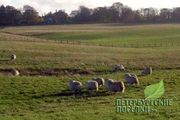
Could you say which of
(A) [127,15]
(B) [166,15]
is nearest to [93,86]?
(A) [127,15]

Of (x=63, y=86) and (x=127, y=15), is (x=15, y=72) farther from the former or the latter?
(x=127, y=15)

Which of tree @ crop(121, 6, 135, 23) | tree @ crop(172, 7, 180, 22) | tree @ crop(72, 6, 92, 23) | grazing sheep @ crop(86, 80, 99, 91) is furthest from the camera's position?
tree @ crop(172, 7, 180, 22)

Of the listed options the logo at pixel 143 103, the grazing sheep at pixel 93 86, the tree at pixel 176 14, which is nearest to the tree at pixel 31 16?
the tree at pixel 176 14

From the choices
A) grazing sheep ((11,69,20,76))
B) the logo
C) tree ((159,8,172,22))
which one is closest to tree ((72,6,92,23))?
tree ((159,8,172,22))

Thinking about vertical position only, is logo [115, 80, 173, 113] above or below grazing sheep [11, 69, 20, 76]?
above

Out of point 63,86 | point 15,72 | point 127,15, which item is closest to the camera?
point 63,86

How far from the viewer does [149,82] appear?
1230 inches

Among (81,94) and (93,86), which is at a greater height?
(93,86)

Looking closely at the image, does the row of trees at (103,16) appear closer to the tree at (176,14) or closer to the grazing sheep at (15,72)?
the tree at (176,14)

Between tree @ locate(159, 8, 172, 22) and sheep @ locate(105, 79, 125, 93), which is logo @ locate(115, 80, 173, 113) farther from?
tree @ locate(159, 8, 172, 22)

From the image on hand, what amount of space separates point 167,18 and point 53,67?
509 feet

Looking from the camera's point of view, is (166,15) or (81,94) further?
(166,15)

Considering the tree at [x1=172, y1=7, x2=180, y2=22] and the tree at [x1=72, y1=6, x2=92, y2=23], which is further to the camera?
the tree at [x1=172, y1=7, x2=180, y2=22]

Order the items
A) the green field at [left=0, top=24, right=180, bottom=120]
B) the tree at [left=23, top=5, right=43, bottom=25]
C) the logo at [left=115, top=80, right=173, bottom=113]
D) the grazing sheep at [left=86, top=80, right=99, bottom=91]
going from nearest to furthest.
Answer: the green field at [left=0, top=24, right=180, bottom=120]
the logo at [left=115, top=80, right=173, bottom=113]
the grazing sheep at [left=86, top=80, right=99, bottom=91]
the tree at [left=23, top=5, right=43, bottom=25]
